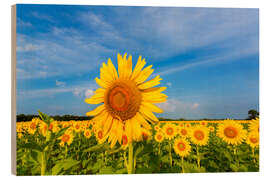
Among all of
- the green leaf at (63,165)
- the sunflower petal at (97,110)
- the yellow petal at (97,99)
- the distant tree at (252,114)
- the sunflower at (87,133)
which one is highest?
the yellow petal at (97,99)

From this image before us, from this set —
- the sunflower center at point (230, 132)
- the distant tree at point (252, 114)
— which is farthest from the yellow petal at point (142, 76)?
the distant tree at point (252, 114)

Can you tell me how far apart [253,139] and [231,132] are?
14.2 inches

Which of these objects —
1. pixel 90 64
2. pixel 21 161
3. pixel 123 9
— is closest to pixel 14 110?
pixel 21 161

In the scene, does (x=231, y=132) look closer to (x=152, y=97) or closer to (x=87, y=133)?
(x=152, y=97)

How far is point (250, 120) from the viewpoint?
132 inches

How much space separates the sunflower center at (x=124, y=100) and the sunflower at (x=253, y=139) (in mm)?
1869

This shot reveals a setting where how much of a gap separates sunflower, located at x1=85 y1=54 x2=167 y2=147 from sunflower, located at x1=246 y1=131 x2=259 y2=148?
1.57 m

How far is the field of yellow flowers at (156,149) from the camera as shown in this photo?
314 cm

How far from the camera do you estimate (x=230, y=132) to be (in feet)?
11.0

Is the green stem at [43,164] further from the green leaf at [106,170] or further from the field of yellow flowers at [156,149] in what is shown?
the green leaf at [106,170]

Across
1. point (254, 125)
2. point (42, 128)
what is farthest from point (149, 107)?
point (254, 125)

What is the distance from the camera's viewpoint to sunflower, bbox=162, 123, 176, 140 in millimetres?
3384

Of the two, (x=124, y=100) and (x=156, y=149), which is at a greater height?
(x=124, y=100)

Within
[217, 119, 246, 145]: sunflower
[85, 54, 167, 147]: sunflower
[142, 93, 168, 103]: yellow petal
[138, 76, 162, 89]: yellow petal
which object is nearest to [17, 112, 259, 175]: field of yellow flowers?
[217, 119, 246, 145]: sunflower
